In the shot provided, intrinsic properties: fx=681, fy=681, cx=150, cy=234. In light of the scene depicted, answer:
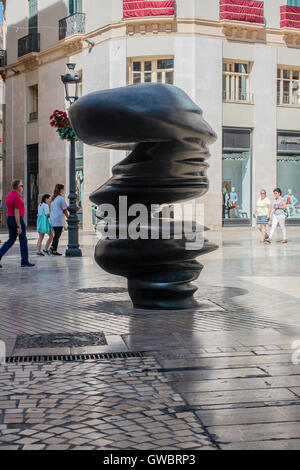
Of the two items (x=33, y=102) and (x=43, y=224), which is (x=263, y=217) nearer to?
(x=43, y=224)

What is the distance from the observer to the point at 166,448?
11.5ft

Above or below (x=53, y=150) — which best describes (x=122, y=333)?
below

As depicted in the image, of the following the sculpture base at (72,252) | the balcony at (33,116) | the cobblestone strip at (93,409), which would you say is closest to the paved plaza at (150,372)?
the cobblestone strip at (93,409)

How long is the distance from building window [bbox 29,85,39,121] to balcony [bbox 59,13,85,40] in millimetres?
4351

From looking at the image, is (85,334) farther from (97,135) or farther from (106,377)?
(97,135)

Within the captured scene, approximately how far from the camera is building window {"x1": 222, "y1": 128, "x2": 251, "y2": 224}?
31109mm

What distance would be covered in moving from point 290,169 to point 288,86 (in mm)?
3920

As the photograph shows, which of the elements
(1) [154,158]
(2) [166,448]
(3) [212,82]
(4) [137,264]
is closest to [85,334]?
(4) [137,264]

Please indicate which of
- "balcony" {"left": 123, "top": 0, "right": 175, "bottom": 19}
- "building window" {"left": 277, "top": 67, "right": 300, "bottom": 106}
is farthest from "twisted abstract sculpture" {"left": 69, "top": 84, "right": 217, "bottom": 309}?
"building window" {"left": 277, "top": 67, "right": 300, "bottom": 106}

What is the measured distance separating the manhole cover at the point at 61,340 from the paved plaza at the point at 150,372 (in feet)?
0.03

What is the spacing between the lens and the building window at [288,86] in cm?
3195

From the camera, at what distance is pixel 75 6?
3356cm

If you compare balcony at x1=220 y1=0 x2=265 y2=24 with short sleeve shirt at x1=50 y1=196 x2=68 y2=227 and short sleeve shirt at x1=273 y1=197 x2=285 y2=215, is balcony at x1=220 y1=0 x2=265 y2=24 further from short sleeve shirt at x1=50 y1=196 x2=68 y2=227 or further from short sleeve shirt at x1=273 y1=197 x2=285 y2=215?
short sleeve shirt at x1=50 y1=196 x2=68 y2=227

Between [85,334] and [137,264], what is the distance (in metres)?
1.43
